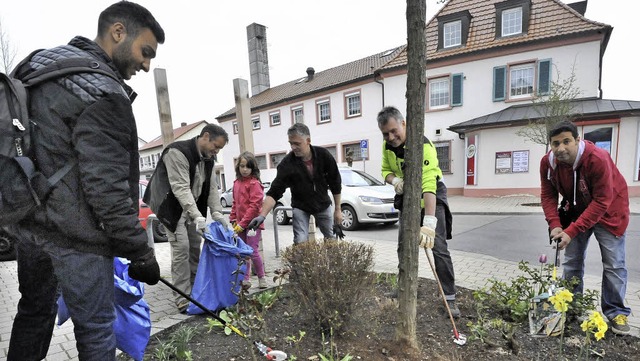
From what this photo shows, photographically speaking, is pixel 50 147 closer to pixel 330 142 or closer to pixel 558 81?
pixel 558 81

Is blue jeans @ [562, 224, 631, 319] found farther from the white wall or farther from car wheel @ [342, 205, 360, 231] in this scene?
the white wall

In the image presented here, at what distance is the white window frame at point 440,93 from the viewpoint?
51.6ft

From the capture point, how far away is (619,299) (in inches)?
102

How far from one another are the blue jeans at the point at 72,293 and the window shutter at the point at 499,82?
625 inches

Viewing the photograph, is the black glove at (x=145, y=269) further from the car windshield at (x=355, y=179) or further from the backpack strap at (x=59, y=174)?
the car windshield at (x=355, y=179)

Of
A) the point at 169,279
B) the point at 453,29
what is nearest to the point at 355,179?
the point at 169,279

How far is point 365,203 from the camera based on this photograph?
8.02 m

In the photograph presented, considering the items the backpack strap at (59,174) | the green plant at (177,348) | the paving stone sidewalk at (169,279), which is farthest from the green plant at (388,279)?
the backpack strap at (59,174)

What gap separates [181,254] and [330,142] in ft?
56.5

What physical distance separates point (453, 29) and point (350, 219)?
12.4m

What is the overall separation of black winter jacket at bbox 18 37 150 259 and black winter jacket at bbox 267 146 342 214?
2.31 meters

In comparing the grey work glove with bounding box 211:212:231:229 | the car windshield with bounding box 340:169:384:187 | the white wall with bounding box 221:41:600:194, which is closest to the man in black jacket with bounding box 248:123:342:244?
the grey work glove with bounding box 211:212:231:229

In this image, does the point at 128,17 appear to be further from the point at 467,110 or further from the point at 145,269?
the point at 467,110

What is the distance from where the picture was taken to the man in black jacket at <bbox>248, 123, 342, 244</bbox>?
148 inches
